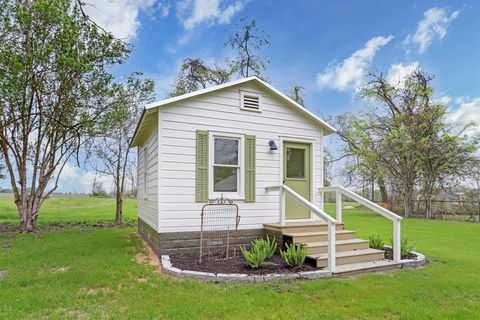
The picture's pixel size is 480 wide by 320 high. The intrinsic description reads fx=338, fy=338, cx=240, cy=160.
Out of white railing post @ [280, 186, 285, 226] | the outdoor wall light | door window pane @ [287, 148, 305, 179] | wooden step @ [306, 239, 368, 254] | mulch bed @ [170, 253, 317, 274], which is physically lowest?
mulch bed @ [170, 253, 317, 274]

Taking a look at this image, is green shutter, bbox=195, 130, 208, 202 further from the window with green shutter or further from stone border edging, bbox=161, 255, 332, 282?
stone border edging, bbox=161, 255, 332, 282

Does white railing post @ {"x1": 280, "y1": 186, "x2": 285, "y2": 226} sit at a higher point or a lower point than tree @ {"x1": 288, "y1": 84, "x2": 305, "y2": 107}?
lower

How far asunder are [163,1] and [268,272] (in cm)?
441

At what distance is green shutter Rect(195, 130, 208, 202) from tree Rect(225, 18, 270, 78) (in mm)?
13098

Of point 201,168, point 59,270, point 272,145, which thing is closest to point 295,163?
point 272,145

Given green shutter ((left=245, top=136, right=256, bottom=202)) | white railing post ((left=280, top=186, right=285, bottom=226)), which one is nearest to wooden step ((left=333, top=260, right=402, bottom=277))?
white railing post ((left=280, top=186, right=285, bottom=226))

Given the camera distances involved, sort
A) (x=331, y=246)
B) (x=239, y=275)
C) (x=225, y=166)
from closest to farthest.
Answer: (x=239, y=275), (x=331, y=246), (x=225, y=166)

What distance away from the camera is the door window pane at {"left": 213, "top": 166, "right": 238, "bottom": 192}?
705cm

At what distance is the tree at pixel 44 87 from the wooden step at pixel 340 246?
6.17 m

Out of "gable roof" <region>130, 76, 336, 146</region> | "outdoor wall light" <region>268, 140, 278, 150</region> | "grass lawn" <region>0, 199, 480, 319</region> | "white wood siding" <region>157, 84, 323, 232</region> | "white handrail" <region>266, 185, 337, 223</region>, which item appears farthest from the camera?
"outdoor wall light" <region>268, 140, 278, 150</region>

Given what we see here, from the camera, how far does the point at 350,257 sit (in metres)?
6.16

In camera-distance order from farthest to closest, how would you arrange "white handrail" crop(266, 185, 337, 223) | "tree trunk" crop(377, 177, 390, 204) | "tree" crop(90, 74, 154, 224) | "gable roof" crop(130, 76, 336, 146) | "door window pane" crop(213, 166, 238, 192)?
"tree trunk" crop(377, 177, 390, 204)
"tree" crop(90, 74, 154, 224)
"door window pane" crop(213, 166, 238, 192)
"gable roof" crop(130, 76, 336, 146)
"white handrail" crop(266, 185, 337, 223)

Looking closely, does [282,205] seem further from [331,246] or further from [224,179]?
[331,246]

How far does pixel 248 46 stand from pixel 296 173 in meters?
13.0
